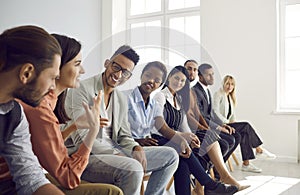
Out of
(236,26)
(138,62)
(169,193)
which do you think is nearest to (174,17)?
(236,26)

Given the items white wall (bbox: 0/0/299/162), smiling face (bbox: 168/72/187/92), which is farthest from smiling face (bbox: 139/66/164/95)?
white wall (bbox: 0/0/299/162)

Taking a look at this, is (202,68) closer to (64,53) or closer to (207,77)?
(207,77)

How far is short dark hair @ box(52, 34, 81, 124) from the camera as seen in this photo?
111cm

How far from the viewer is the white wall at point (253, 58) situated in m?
3.83

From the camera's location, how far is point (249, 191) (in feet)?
8.30

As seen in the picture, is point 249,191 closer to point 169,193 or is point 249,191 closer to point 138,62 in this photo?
point 169,193

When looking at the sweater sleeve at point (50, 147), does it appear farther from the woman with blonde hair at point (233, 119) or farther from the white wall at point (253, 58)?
the white wall at point (253, 58)

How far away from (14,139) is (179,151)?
3.41 feet

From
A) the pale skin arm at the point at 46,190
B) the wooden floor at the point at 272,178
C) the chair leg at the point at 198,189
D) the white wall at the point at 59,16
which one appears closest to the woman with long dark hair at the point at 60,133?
the pale skin arm at the point at 46,190

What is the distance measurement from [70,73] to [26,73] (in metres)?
0.27

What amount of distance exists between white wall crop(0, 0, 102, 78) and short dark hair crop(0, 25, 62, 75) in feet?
5.80

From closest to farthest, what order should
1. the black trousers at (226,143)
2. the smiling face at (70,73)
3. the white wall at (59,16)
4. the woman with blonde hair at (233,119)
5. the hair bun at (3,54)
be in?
the hair bun at (3,54) → the smiling face at (70,73) → the black trousers at (226,143) → the woman with blonde hair at (233,119) → the white wall at (59,16)

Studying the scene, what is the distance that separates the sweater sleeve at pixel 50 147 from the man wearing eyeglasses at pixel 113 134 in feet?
0.58

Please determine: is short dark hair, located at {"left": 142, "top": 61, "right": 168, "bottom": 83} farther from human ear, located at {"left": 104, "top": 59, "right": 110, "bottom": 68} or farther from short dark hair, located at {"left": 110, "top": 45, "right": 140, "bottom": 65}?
human ear, located at {"left": 104, "top": 59, "right": 110, "bottom": 68}
